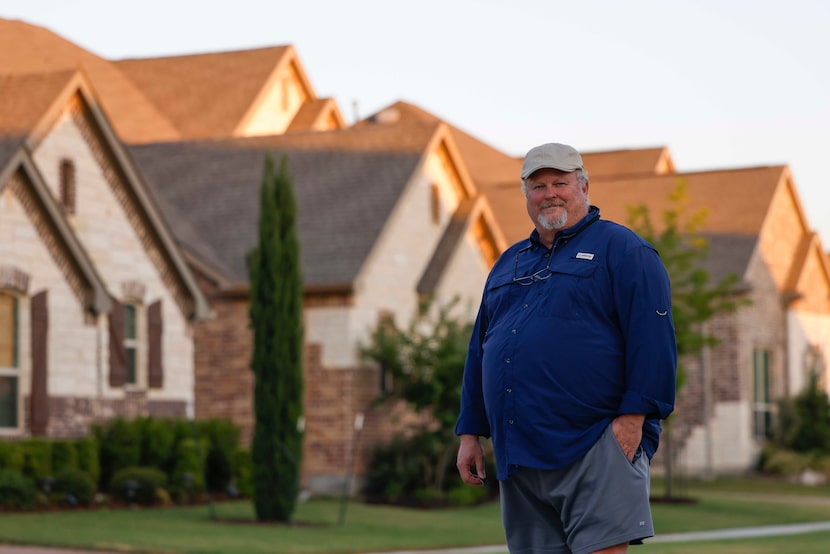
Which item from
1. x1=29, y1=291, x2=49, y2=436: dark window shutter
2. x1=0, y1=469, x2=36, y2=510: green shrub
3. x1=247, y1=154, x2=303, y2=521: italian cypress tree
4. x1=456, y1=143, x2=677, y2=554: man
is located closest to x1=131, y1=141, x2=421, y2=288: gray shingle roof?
x1=247, y1=154, x2=303, y2=521: italian cypress tree

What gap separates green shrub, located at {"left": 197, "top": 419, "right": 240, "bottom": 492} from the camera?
24.5 meters

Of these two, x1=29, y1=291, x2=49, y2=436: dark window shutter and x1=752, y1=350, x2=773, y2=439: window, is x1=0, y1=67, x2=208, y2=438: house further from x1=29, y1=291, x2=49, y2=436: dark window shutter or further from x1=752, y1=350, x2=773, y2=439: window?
x1=752, y1=350, x2=773, y2=439: window

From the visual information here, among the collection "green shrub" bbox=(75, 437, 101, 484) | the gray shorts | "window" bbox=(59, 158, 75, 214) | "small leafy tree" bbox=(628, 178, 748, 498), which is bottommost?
"green shrub" bbox=(75, 437, 101, 484)

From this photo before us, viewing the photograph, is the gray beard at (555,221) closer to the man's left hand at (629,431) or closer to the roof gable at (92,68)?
the man's left hand at (629,431)

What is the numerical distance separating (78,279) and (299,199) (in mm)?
7897

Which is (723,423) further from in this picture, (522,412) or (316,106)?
(522,412)

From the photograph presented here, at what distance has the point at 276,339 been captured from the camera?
20891 mm

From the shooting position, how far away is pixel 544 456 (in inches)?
225

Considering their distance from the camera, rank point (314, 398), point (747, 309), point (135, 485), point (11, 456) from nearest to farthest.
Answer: point (11, 456) → point (135, 485) → point (314, 398) → point (747, 309)

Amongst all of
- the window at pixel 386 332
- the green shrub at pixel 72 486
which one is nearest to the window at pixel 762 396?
the window at pixel 386 332

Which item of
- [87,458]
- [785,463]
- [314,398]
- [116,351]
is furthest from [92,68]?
[785,463]

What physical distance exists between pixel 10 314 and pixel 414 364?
7927mm

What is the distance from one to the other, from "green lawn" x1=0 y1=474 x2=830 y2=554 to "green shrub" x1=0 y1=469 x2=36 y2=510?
1.62ft

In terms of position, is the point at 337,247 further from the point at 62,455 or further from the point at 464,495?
the point at 62,455
